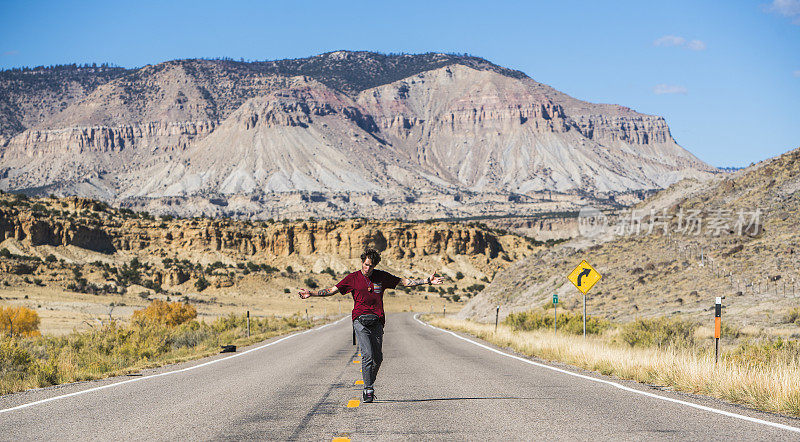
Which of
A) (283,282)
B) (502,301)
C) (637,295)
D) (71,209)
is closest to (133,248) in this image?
(71,209)

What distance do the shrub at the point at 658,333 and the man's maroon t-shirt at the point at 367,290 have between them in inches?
452

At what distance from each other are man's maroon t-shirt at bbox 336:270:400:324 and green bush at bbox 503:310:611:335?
51.9ft

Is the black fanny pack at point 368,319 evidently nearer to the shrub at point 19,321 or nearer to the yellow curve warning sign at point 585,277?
the yellow curve warning sign at point 585,277

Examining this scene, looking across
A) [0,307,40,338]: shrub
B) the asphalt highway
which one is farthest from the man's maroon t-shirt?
[0,307,40,338]: shrub

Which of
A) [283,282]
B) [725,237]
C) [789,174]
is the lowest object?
[283,282]

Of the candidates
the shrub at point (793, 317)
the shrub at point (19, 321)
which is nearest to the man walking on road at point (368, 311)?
the shrub at point (793, 317)

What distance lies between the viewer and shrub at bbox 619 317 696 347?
19.2 m

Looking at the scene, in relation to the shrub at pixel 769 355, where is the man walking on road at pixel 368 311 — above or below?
above

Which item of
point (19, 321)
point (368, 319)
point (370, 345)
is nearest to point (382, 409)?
point (370, 345)

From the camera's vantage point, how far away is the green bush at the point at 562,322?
24328 millimetres

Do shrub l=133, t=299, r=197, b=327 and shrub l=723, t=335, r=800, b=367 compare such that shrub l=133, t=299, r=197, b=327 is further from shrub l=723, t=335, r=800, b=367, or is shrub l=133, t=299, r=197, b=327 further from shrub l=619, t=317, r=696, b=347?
shrub l=723, t=335, r=800, b=367

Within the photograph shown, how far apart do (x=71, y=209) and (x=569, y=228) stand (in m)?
92.1

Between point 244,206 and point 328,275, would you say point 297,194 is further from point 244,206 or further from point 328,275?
point 328,275

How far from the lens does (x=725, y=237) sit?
1276 inches
